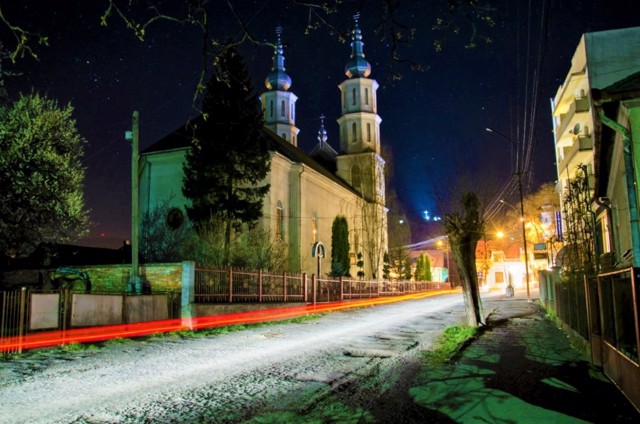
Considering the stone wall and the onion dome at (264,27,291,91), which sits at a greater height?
the onion dome at (264,27,291,91)

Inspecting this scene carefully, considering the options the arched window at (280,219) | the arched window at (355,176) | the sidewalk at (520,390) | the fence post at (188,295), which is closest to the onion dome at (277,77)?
the arched window at (355,176)

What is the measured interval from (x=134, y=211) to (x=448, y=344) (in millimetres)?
11563

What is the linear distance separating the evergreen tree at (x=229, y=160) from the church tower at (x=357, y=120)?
23.8 meters

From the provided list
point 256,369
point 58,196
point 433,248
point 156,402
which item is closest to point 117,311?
point 256,369

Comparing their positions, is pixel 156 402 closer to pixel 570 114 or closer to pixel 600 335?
pixel 600 335

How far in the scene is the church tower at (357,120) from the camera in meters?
53.7

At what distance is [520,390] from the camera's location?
6336 mm

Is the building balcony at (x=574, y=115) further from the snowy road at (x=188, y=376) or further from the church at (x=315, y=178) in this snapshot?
the snowy road at (x=188, y=376)

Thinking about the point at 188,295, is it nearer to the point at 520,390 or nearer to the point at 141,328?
the point at 141,328

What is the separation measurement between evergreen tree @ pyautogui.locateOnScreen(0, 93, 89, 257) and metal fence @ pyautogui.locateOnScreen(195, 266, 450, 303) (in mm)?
10949

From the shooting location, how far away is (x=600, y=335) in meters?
7.33

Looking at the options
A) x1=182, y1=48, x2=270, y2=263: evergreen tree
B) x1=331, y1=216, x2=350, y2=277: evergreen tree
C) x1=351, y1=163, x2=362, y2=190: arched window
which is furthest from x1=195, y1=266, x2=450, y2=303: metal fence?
x1=351, y1=163, x2=362, y2=190: arched window

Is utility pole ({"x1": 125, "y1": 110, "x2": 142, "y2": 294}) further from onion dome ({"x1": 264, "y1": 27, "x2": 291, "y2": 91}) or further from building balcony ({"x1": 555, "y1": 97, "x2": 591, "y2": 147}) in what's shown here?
onion dome ({"x1": 264, "y1": 27, "x2": 291, "y2": 91})

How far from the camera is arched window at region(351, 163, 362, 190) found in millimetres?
53656
